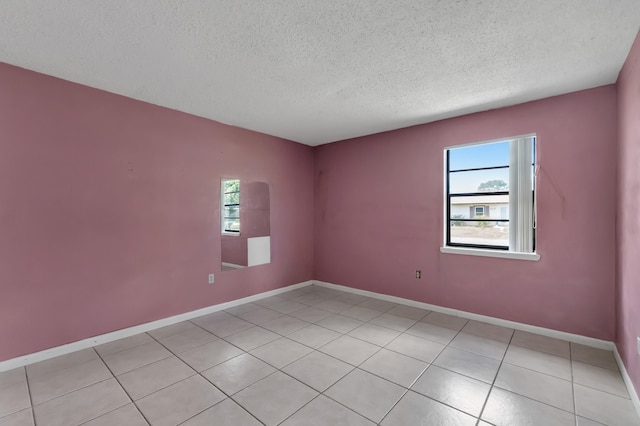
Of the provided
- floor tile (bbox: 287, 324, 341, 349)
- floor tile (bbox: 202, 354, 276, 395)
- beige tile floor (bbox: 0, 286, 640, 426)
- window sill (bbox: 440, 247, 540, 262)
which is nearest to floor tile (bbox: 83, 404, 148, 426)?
beige tile floor (bbox: 0, 286, 640, 426)

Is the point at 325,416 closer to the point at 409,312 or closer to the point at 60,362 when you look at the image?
the point at 409,312

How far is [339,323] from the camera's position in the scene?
3398 mm

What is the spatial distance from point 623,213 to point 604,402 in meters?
1.47

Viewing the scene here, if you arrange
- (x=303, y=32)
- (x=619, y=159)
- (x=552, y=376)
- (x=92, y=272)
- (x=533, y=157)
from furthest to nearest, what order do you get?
1. (x=533, y=157)
2. (x=92, y=272)
3. (x=619, y=159)
4. (x=552, y=376)
5. (x=303, y=32)

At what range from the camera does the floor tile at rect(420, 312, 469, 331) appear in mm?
3297

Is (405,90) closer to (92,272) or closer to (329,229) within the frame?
(329,229)

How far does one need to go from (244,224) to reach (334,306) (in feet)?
5.67

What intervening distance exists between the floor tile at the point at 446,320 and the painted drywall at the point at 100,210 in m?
2.54

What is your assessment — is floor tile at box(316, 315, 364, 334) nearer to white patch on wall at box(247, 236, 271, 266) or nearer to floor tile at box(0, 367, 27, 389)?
white patch on wall at box(247, 236, 271, 266)

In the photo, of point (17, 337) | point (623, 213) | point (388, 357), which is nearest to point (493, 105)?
point (623, 213)

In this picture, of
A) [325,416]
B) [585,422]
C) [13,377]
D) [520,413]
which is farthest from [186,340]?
[585,422]

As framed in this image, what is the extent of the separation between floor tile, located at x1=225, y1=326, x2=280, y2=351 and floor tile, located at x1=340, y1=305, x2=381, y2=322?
1.05 metres

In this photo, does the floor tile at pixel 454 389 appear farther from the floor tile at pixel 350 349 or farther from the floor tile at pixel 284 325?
the floor tile at pixel 284 325

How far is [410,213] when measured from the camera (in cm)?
403
